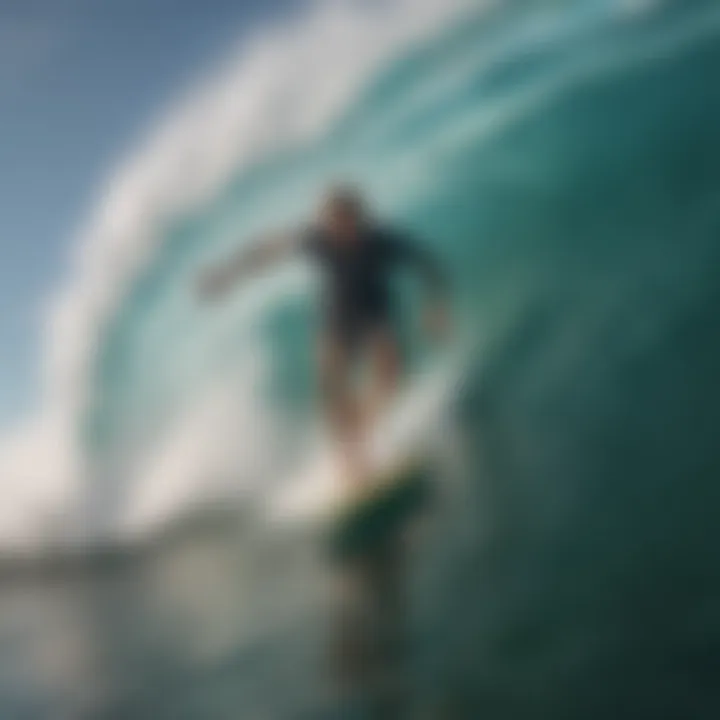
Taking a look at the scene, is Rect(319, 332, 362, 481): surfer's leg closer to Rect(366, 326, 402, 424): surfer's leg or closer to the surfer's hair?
Rect(366, 326, 402, 424): surfer's leg

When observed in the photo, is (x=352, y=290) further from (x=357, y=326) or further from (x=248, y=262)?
(x=248, y=262)

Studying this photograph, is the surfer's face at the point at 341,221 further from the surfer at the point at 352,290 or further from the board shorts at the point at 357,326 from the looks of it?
the board shorts at the point at 357,326

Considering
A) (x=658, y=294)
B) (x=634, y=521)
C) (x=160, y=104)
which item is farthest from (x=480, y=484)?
(x=160, y=104)

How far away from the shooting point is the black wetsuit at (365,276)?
1.79m

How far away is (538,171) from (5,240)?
0.82 metres

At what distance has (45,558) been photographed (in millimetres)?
1837

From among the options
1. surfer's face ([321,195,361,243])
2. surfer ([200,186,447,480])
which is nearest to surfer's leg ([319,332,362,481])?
surfer ([200,186,447,480])

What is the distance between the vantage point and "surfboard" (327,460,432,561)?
1.71m

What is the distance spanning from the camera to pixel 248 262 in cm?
187

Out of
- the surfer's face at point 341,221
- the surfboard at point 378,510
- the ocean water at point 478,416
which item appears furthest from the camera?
the surfer's face at point 341,221

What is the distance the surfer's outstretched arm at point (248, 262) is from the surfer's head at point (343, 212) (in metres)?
0.05

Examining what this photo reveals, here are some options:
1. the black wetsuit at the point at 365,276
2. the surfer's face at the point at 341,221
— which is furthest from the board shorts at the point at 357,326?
the surfer's face at the point at 341,221

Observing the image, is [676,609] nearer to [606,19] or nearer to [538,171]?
[538,171]

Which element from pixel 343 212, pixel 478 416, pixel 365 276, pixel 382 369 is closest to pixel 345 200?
pixel 343 212
